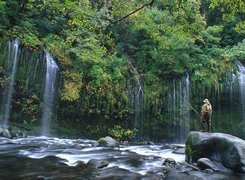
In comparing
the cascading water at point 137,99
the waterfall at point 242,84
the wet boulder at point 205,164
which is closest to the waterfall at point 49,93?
the cascading water at point 137,99

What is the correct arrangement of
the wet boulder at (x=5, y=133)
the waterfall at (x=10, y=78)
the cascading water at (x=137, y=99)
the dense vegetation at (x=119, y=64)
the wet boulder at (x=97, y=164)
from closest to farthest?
the wet boulder at (x=97, y=164), the wet boulder at (x=5, y=133), the waterfall at (x=10, y=78), the dense vegetation at (x=119, y=64), the cascading water at (x=137, y=99)

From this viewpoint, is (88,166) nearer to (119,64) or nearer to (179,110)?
(119,64)

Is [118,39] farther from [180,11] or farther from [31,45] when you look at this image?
[180,11]

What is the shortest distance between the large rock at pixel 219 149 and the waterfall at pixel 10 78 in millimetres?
9717

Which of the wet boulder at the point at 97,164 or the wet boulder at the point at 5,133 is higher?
the wet boulder at the point at 5,133

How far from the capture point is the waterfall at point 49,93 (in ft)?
50.2

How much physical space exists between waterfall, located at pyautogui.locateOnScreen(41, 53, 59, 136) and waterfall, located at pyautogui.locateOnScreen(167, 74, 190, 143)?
711cm

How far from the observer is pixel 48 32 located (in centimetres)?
1875

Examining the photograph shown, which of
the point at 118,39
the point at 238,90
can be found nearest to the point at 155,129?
the point at 238,90

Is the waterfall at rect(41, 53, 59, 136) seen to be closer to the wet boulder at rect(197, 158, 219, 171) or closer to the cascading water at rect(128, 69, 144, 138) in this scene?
the cascading water at rect(128, 69, 144, 138)

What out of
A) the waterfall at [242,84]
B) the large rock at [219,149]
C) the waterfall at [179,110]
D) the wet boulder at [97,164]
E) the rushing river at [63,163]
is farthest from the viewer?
the waterfall at [242,84]

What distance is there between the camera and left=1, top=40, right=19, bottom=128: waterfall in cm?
1468

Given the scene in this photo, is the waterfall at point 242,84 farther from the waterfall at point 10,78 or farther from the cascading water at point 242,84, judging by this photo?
the waterfall at point 10,78

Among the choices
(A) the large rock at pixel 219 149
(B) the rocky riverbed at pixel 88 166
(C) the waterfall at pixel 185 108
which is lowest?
(B) the rocky riverbed at pixel 88 166
